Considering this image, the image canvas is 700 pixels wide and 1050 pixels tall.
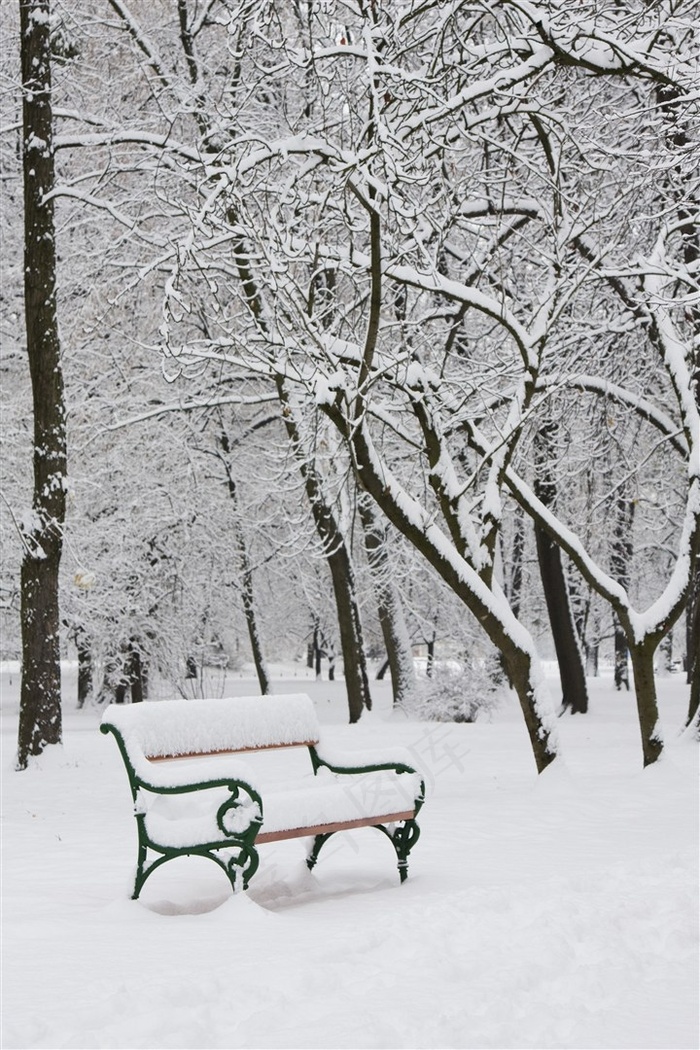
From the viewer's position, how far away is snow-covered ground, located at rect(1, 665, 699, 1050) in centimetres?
357

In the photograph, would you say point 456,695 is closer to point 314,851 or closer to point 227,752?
point 314,851

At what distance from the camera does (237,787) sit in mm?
4941

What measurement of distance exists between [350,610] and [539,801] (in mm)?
8300

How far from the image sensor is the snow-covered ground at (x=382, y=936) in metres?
3.57

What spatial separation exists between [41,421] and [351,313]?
3317 mm

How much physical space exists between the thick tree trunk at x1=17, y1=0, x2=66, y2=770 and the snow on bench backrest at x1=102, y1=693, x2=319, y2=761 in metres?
4.85

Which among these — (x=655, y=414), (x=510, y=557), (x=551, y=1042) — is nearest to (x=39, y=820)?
(x=551, y=1042)

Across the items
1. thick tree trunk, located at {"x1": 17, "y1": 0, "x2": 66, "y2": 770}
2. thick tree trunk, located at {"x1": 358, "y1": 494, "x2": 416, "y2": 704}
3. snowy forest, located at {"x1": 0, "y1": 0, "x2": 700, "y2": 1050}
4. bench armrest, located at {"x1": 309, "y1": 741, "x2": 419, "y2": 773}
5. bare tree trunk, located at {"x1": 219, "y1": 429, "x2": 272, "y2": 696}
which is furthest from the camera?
bare tree trunk, located at {"x1": 219, "y1": 429, "x2": 272, "y2": 696}

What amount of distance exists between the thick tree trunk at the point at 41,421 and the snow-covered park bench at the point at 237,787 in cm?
438

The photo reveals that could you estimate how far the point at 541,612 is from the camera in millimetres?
32000

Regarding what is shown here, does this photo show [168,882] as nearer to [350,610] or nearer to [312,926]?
[312,926]

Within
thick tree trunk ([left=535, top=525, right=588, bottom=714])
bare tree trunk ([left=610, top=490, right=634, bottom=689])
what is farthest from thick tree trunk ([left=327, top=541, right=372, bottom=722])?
bare tree trunk ([left=610, top=490, right=634, bottom=689])

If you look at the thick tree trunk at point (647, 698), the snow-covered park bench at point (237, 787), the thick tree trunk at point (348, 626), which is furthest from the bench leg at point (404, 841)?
the thick tree trunk at point (348, 626)

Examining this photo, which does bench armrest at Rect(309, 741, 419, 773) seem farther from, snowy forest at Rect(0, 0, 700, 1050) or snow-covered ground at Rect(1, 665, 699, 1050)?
snow-covered ground at Rect(1, 665, 699, 1050)
